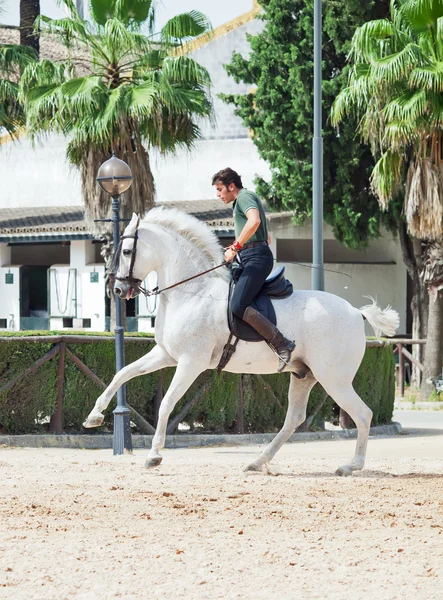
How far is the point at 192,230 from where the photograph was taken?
11484mm

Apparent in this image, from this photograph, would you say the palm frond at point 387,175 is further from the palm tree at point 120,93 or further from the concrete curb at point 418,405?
the palm tree at point 120,93

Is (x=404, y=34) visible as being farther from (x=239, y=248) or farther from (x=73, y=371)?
(x=239, y=248)

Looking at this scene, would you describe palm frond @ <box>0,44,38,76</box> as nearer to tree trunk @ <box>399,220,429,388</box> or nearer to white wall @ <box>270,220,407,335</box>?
white wall @ <box>270,220,407,335</box>

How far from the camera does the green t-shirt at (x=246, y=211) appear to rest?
1097 cm

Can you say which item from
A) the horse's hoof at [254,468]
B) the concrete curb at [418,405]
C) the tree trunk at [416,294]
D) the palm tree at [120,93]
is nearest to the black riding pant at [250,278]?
the horse's hoof at [254,468]

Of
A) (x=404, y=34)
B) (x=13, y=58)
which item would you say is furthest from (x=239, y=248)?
(x=13, y=58)

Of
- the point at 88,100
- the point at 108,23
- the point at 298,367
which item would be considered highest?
the point at 108,23

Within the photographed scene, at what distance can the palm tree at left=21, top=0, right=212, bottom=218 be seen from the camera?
90.6 ft

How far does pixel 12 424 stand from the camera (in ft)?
50.3

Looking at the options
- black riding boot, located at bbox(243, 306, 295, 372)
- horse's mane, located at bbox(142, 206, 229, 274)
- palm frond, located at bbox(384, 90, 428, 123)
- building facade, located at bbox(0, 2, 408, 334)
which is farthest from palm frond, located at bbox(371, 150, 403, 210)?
black riding boot, located at bbox(243, 306, 295, 372)

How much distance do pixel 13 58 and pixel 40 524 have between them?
2705cm

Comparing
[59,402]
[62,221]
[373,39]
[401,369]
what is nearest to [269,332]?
[59,402]

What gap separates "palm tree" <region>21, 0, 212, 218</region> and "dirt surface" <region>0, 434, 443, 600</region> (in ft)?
55.8

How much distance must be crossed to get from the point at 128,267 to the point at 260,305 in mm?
1374
